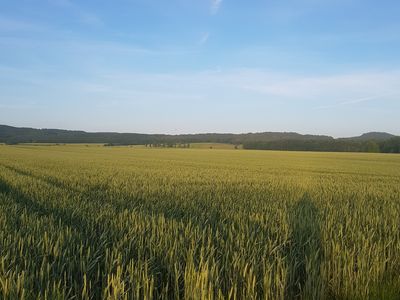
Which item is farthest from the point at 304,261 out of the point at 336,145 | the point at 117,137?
the point at 117,137

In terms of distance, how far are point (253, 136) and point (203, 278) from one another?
516 feet

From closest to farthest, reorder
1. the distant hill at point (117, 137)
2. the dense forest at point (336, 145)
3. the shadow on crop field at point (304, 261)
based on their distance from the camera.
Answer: the shadow on crop field at point (304, 261)
the dense forest at point (336, 145)
the distant hill at point (117, 137)

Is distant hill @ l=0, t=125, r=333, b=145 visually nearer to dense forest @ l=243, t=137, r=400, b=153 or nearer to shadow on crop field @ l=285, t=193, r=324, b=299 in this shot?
dense forest @ l=243, t=137, r=400, b=153

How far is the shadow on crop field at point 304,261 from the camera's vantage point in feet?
13.7

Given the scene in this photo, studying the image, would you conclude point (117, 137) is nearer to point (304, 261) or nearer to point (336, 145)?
point (336, 145)

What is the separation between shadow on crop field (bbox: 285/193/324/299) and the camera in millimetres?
4184

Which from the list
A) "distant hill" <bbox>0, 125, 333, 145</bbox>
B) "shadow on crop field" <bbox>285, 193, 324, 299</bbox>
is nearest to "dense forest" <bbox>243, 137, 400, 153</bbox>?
"distant hill" <bbox>0, 125, 333, 145</bbox>

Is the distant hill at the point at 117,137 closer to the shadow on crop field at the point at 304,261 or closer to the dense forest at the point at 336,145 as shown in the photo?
the dense forest at the point at 336,145

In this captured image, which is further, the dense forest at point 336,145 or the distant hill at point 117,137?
the distant hill at point 117,137

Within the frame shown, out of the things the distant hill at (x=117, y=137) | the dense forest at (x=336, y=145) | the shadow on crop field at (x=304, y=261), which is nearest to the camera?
the shadow on crop field at (x=304, y=261)

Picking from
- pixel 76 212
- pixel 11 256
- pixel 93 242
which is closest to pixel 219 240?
pixel 93 242

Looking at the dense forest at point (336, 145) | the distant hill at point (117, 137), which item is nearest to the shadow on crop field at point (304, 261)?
the dense forest at point (336, 145)

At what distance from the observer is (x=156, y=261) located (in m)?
4.62

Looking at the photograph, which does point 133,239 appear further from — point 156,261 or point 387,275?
point 387,275
